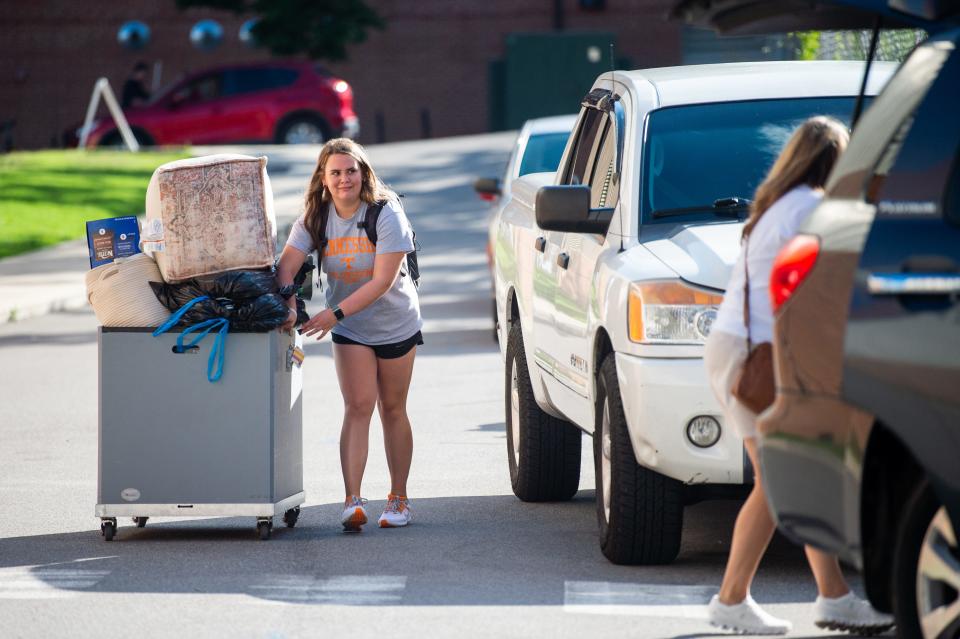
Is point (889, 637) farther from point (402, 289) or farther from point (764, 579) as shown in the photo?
point (402, 289)

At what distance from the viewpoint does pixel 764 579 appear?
7066 mm

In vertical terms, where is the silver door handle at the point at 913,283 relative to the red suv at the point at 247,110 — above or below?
above

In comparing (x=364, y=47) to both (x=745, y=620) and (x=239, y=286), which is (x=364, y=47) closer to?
(x=239, y=286)

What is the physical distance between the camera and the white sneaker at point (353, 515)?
8109 mm

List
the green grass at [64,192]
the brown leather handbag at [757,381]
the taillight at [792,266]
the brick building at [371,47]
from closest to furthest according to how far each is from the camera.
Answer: the taillight at [792,266], the brown leather handbag at [757,381], the green grass at [64,192], the brick building at [371,47]

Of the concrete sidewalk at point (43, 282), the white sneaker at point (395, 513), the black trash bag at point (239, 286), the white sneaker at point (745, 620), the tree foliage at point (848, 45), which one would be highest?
the tree foliage at point (848, 45)

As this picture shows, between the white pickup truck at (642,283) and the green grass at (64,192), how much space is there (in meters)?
16.1

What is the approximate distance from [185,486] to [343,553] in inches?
29.8

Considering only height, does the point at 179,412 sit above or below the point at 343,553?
above

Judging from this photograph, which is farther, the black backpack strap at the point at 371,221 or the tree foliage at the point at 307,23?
the tree foliage at the point at 307,23

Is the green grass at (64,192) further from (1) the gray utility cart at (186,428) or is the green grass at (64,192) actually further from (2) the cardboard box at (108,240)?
(1) the gray utility cart at (186,428)

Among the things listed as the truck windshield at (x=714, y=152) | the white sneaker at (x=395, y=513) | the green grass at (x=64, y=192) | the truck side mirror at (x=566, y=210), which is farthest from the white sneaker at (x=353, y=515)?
the green grass at (x=64, y=192)

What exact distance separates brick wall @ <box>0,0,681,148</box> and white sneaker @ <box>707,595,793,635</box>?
4495 cm

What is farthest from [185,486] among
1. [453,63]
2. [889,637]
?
[453,63]
